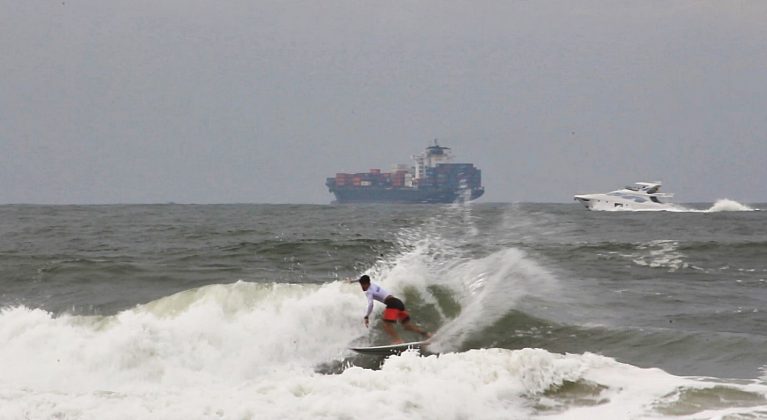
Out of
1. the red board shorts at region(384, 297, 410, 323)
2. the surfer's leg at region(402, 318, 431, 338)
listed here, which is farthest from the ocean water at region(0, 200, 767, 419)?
the red board shorts at region(384, 297, 410, 323)

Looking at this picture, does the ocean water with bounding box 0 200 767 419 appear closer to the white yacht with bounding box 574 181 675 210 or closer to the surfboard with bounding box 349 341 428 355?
the surfboard with bounding box 349 341 428 355

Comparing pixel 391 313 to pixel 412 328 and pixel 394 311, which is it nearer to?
pixel 394 311

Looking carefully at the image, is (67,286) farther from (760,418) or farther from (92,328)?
(760,418)

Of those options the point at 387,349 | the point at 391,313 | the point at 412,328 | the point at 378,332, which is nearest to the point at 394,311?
the point at 391,313

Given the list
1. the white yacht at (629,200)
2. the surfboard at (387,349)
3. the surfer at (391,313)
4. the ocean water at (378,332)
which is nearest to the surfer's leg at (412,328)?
the surfer at (391,313)

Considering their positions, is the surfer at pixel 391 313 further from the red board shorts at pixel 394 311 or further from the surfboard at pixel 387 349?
the surfboard at pixel 387 349

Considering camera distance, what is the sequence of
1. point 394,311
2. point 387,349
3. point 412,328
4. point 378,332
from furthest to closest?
point 378,332 → point 412,328 → point 394,311 → point 387,349

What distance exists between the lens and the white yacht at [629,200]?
81.7 meters

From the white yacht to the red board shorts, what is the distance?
68.2 meters

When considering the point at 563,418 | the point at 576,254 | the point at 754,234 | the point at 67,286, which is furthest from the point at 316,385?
the point at 754,234

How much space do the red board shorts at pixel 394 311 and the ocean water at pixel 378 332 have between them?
67 centimetres

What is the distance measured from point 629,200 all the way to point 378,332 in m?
70.1

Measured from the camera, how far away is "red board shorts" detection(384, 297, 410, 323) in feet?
53.8

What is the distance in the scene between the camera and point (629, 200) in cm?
8244
